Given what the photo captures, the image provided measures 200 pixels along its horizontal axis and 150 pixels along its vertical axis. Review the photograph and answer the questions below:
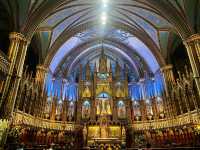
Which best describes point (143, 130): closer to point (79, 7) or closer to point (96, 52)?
point (96, 52)

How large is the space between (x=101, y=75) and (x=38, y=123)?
10.5m

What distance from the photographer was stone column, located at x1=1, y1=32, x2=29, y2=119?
46.2 feet

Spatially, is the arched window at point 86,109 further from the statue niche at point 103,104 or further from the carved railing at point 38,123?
the carved railing at point 38,123

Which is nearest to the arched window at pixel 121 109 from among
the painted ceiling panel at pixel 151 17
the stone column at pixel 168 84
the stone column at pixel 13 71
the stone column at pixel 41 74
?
the stone column at pixel 168 84

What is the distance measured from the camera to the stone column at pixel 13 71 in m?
14.1

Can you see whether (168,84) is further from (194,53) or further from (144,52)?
(144,52)

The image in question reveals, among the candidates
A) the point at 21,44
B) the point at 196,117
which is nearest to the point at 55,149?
the point at 21,44

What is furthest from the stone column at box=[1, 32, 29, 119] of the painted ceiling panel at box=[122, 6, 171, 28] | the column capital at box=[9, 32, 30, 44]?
the painted ceiling panel at box=[122, 6, 171, 28]

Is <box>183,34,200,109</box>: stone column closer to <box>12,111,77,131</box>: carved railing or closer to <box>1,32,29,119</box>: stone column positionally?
<box>12,111,77,131</box>: carved railing

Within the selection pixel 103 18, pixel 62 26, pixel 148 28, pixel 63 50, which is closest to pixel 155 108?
pixel 148 28

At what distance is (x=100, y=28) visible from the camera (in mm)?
27297

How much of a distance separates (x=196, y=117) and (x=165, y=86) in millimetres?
5692

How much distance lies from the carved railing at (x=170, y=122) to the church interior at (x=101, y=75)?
0.32 feet

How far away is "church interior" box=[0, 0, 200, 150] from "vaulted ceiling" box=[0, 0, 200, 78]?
0.09 metres
